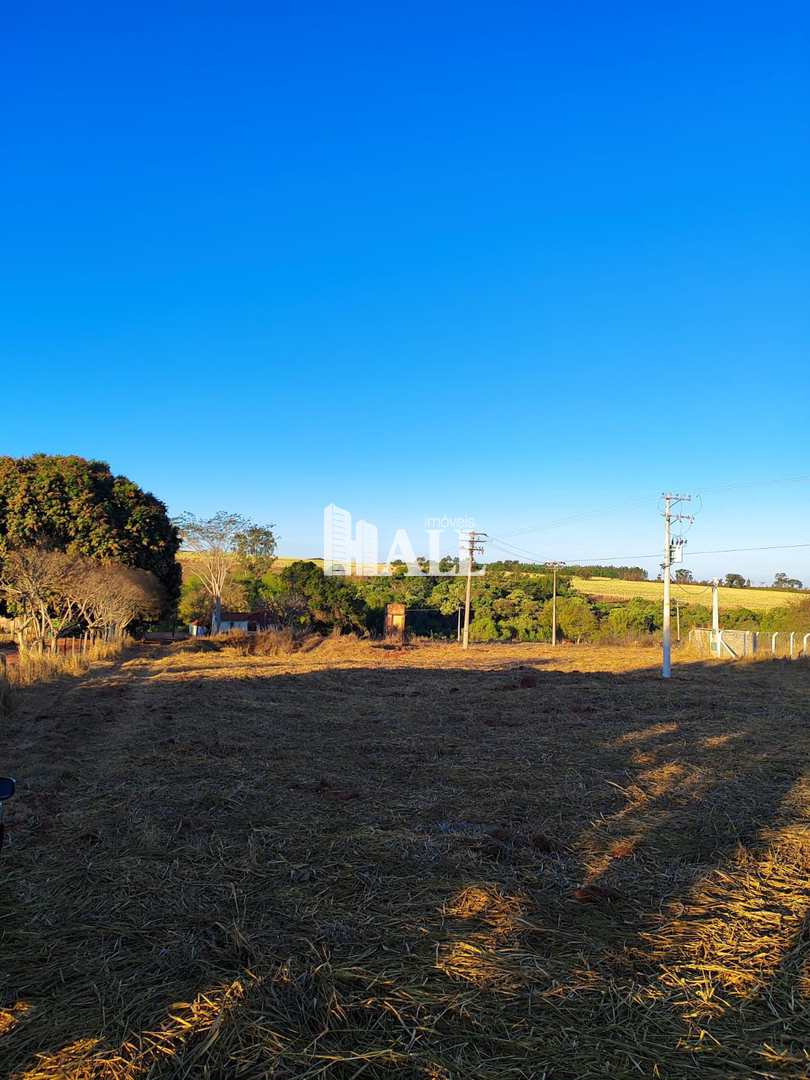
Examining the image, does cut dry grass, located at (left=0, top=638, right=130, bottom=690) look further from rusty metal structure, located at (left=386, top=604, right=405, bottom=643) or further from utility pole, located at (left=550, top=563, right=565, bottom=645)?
utility pole, located at (left=550, top=563, right=565, bottom=645)

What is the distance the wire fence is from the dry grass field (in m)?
21.8

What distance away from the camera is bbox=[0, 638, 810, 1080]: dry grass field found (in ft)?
7.43

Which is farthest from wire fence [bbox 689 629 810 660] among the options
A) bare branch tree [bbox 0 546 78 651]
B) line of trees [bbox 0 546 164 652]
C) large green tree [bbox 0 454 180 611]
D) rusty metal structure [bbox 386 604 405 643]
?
bare branch tree [bbox 0 546 78 651]

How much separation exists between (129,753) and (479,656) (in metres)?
20.1

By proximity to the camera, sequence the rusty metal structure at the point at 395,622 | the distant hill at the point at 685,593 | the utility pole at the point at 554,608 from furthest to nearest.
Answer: the distant hill at the point at 685,593 < the utility pole at the point at 554,608 < the rusty metal structure at the point at 395,622

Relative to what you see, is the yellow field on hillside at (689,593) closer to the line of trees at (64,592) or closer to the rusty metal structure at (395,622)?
the rusty metal structure at (395,622)

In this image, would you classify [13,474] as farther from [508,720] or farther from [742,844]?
[742,844]

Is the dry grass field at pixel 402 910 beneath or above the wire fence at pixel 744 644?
above

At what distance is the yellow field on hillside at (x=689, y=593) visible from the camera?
58.4 metres

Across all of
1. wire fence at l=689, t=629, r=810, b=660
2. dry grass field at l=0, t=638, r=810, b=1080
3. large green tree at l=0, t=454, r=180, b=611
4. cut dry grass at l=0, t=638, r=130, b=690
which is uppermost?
large green tree at l=0, t=454, r=180, b=611

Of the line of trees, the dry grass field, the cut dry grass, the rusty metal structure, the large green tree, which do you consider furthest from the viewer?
the rusty metal structure

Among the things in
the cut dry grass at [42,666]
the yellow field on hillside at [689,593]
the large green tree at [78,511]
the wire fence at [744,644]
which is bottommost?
the wire fence at [744,644]

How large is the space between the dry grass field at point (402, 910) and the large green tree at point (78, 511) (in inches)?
622

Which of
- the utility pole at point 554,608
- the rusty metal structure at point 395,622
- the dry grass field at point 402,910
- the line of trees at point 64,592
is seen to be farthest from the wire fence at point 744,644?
the line of trees at point 64,592
